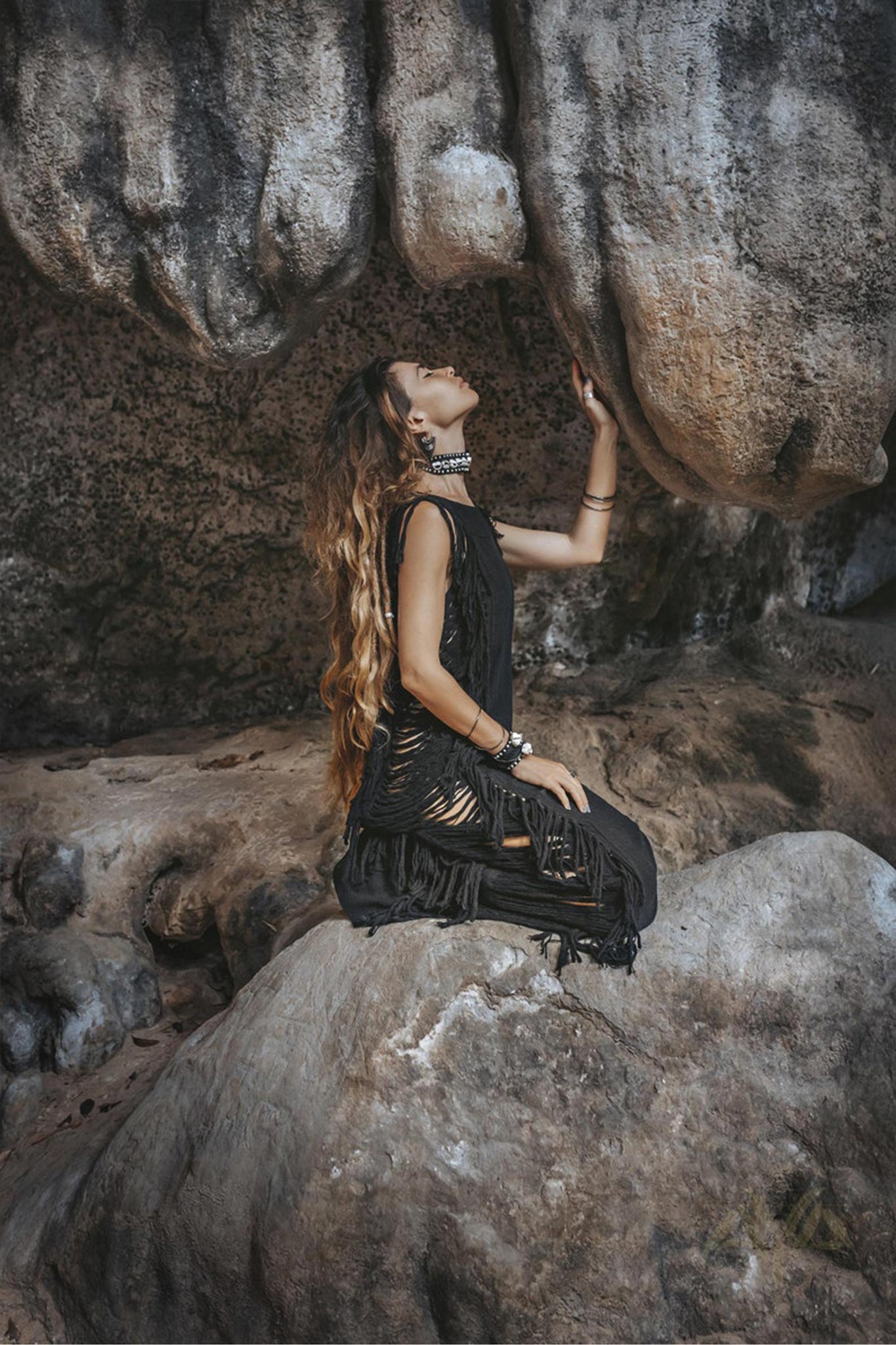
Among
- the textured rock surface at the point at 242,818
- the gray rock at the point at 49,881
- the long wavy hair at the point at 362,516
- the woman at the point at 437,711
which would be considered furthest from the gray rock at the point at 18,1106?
the long wavy hair at the point at 362,516

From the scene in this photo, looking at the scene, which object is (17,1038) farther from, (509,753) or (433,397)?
(433,397)

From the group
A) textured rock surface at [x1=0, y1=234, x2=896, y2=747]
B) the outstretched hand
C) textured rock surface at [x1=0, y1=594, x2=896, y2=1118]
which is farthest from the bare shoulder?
textured rock surface at [x1=0, y1=234, x2=896, y2=747]

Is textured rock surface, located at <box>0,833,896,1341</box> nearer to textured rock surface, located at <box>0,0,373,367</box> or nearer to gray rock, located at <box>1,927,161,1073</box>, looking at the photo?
gray rock, located at <box>1,927,161,1073</box>

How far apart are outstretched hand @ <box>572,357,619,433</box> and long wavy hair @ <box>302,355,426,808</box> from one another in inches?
14.5

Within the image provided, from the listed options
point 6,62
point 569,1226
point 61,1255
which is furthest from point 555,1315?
point 6,62

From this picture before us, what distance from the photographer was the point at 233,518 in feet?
12.9

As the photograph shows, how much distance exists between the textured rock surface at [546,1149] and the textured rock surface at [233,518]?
5.19 feet

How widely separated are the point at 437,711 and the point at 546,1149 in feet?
2.69

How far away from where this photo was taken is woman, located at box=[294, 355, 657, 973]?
8.25 ft

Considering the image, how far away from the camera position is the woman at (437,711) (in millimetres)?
2514

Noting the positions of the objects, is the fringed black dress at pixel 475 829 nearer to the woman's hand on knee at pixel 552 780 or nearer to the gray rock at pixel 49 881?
the woman's hand on knee at pixel 552 780

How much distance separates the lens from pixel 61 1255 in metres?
2.58

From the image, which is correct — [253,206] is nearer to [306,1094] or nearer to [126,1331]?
[306,1094]

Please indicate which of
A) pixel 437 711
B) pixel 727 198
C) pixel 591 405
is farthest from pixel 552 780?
pixel 727 198
